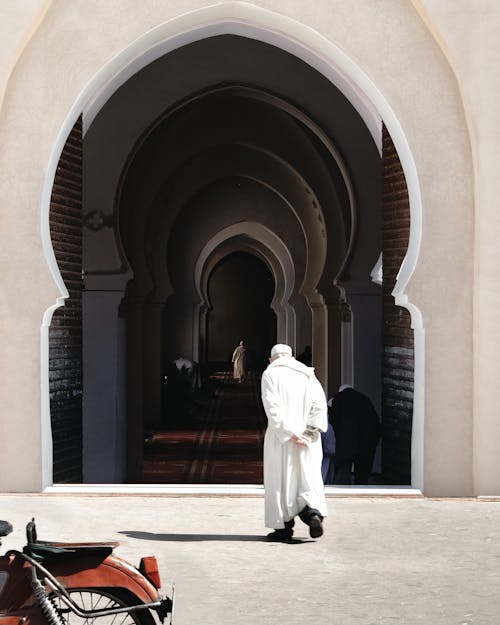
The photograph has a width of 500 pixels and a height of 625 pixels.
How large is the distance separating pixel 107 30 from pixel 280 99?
196 inches

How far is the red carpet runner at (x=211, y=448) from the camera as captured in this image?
46.9 feet

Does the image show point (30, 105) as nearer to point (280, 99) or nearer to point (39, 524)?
point (39, 524)

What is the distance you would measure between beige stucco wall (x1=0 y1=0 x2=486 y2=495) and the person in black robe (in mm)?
893

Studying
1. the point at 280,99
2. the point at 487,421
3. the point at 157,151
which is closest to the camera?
→ the point at 487,421

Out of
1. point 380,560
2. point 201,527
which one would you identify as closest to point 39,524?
point 201,527

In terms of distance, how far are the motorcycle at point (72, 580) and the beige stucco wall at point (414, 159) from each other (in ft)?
14.7

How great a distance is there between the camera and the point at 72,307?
1048 centimetres

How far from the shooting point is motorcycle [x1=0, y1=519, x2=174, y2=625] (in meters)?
4.33

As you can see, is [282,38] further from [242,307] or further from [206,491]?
[242,307]

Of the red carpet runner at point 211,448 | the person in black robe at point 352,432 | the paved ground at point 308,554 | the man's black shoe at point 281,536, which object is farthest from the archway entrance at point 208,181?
the man's black shoe at point 281,536

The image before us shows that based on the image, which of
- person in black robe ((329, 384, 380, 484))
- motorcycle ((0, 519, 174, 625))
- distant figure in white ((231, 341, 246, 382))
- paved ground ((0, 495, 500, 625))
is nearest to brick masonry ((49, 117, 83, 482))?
paved ground ((0, 495, 500, 625))

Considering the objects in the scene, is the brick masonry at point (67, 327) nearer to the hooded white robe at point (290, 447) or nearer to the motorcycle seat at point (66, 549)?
the hooded white robe at point (290, 447)

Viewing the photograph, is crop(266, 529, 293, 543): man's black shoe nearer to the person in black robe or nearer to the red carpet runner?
the person in black robe

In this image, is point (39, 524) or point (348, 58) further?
point (348, 58)
